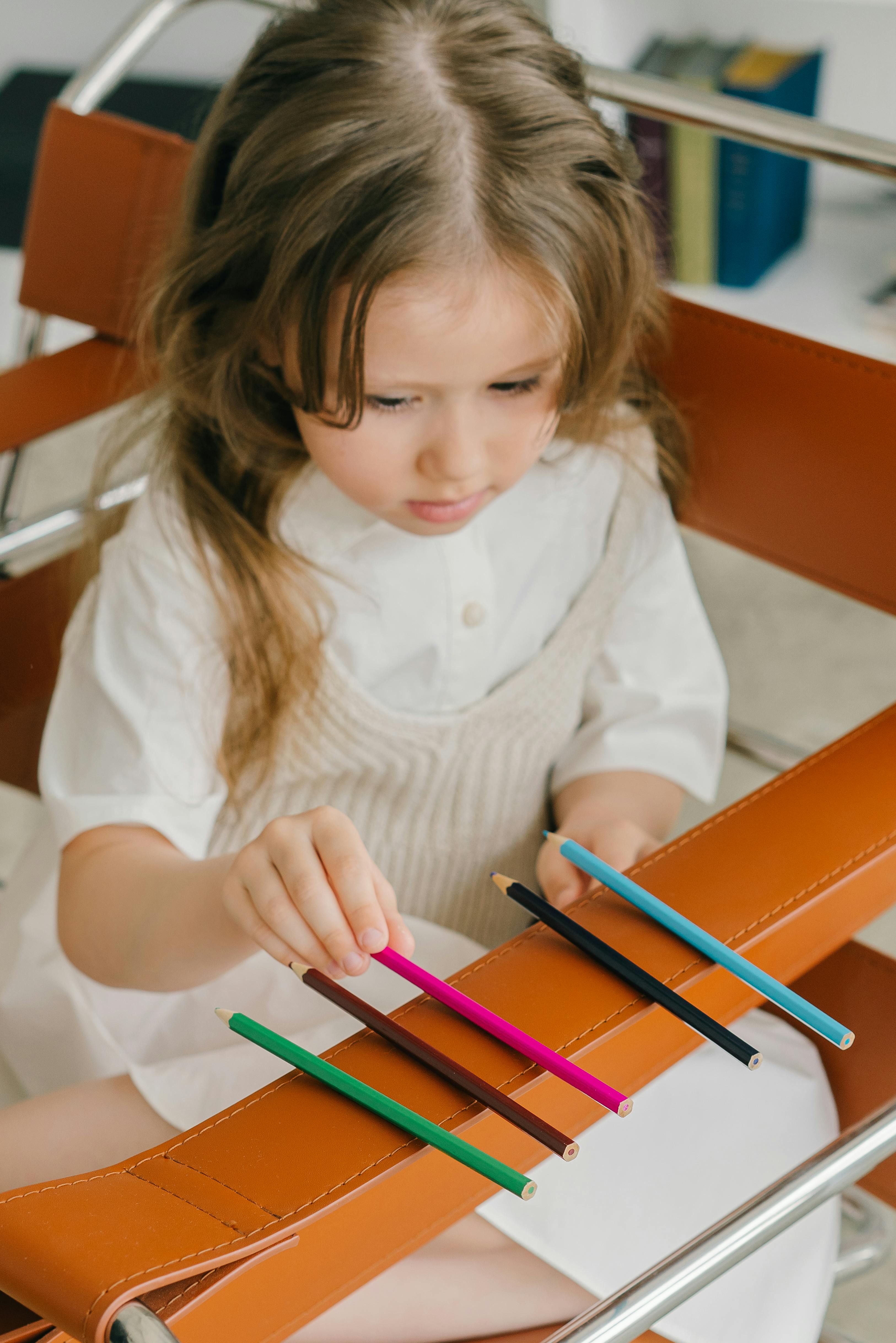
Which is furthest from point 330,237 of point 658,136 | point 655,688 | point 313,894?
point 658,136

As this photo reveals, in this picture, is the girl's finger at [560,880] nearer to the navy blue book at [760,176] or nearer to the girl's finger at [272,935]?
the girl's finger at [272,935]

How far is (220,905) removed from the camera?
0.60 metres

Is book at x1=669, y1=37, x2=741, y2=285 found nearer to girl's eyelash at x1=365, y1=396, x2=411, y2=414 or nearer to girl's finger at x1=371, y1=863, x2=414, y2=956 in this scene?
girl's eyelash at x1=365, y1=396, x2=411, y2=414

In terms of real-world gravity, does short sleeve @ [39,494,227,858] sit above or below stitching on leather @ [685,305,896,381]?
below

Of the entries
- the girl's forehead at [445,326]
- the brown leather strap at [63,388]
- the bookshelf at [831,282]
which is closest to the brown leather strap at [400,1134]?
the girl's forehead at [445,326]

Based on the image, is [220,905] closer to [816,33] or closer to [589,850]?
[589,850]

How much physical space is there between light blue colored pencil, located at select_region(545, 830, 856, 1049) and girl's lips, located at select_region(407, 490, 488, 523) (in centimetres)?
22

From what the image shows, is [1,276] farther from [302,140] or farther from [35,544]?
[302,140]

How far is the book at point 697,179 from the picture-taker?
1.75 metres

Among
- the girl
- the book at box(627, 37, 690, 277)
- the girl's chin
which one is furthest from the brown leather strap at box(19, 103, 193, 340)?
the book at box(627, 37, 690, 277)

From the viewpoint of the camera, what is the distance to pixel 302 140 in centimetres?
61

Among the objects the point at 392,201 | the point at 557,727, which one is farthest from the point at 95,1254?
the point at 557,727

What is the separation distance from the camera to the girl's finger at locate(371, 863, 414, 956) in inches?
18.9

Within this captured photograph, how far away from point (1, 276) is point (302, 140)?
1.70m
